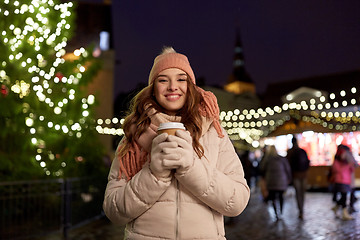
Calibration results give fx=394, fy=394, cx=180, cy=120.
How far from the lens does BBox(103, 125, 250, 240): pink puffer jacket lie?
188 cm

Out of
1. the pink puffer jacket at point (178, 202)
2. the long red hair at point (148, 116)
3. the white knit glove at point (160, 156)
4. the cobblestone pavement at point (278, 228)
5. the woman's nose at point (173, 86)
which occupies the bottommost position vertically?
the cobblestone pavement at point (278, 228)

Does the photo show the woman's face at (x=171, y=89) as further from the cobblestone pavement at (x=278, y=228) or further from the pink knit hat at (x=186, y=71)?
the cobblestone pavement at (x=278, y=228)

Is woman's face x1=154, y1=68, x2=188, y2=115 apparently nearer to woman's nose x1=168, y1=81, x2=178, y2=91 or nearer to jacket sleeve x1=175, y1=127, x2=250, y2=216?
woman's nose x1=168, y1=81, x2=178, y2=91

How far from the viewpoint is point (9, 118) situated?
339 inches

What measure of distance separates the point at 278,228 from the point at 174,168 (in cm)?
731

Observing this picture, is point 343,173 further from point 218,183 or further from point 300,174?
point 218,183

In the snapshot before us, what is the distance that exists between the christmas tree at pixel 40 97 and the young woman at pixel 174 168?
6.99m

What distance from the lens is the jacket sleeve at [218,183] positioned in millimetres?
1863

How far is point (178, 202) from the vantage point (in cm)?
198

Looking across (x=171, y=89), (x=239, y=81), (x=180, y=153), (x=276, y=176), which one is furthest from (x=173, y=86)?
(x=239, y=81)

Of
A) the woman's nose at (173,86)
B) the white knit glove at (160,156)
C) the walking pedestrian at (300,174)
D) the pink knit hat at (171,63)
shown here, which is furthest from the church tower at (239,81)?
the white knit glove at (160,156)

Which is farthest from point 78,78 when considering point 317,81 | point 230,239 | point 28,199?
point 317,81

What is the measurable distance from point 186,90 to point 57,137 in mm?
7466

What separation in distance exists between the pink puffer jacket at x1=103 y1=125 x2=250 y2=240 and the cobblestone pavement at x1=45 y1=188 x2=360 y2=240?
5.81m
